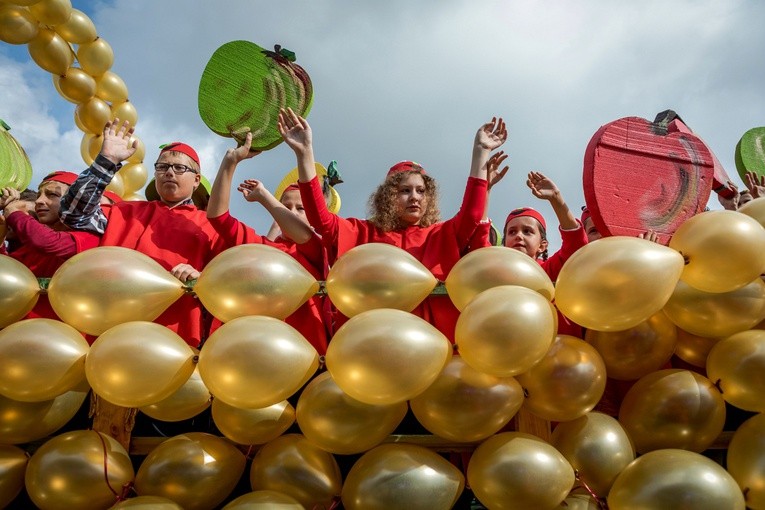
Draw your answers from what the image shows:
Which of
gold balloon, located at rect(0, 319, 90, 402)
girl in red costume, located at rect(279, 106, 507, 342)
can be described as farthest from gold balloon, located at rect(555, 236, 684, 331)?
gold balloon, located at rect(0, 319, 90, 402)

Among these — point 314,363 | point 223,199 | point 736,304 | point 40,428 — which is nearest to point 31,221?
point 223,199

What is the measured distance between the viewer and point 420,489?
1.77m

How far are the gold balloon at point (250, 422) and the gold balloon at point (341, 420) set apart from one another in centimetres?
13

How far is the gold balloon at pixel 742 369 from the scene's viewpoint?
1920 millimetres

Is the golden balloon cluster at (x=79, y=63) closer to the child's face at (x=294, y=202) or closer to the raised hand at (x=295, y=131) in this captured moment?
the child's face at (x=294, y=202)

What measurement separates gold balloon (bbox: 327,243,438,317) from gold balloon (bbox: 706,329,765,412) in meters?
1.00

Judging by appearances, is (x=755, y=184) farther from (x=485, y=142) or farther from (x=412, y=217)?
(x=412, y=217)

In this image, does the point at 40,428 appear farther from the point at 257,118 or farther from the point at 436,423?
the point at 257,118

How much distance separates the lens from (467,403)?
1.82 meters

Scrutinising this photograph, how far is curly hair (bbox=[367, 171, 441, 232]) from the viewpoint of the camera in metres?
3.18

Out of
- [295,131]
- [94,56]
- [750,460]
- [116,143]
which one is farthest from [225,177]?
[94,56]

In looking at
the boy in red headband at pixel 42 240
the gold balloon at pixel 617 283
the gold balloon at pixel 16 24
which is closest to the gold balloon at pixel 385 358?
the gold balloon at pixel 617 283

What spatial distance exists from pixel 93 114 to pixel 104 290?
3396mm

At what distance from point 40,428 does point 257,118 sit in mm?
1686
